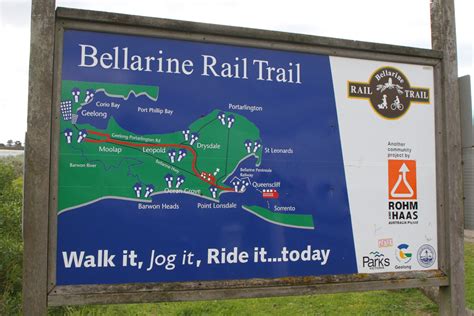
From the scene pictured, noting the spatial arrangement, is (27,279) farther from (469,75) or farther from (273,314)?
(273,314)

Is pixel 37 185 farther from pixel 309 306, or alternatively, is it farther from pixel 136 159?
pixel 309 306

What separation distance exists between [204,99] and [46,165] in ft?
3.45

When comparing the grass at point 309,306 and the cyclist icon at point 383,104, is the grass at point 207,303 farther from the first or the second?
the cyclist icon at point 383,104

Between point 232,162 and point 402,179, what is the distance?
1312 mm

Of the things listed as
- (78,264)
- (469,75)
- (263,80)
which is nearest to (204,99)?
(263,80)

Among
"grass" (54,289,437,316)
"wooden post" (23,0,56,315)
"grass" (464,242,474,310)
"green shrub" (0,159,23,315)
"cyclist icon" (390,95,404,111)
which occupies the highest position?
"cyclist icon" (390,95,404,111)

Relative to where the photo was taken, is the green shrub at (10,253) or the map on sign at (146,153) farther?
the green shrub at (10,253)

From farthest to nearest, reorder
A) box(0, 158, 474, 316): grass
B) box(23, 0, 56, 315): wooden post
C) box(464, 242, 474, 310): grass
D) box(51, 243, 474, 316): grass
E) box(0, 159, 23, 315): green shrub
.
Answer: box(464, 242, 474, 310): grass → box(51, 243, 474, 316): grass → box(0, 158, 474, 316): grass → box(0, 159, 23, 315): green shrub → box(23, 0, 56, 315): wooden post

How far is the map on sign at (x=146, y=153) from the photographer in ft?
8.67

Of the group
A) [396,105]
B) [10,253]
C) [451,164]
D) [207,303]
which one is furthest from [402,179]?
[10,253]

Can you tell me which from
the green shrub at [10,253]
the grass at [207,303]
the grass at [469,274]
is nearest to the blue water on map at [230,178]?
the grass at [207,303]

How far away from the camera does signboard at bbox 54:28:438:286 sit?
8.71 ft

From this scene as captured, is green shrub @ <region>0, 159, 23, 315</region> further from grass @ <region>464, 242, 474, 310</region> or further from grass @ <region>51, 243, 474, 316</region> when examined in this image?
grass @ <region>464, 242, 474, 310</region>

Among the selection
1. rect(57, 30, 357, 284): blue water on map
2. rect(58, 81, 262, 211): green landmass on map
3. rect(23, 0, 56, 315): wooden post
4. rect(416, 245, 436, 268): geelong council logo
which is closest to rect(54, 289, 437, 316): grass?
rect(416, 245, 436, 268): geelong council logo
